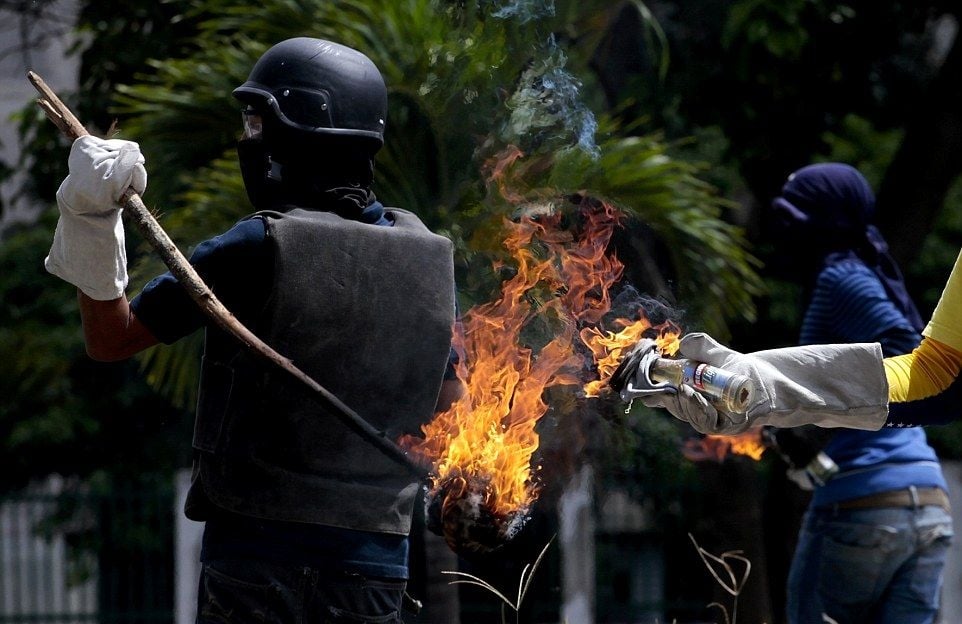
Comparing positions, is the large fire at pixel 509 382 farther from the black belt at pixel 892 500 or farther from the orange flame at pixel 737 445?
the black belt at pixel 892 500

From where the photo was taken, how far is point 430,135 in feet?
21.7

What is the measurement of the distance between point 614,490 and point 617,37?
2.91 m

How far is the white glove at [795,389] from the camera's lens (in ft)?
9.59

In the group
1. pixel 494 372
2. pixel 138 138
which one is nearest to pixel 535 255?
pixel 494 372

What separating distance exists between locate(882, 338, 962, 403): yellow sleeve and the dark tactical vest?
39.2 inches

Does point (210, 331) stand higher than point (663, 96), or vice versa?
point (210, 331)

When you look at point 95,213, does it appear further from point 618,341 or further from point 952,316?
point 952,316

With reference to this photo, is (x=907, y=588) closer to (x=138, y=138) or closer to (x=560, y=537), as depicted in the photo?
(x=138, y=138)

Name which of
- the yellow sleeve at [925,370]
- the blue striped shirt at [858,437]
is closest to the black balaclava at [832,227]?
the blue striped shirt at [858,437]

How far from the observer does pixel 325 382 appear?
3.10 metres

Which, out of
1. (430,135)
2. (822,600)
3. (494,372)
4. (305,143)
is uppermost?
(305,143)

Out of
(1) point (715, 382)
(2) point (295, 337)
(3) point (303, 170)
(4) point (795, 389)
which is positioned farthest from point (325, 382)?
(4) point (795, 389)

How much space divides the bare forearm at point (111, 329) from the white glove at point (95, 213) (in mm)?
34

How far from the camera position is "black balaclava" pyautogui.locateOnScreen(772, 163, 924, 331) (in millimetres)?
4863
